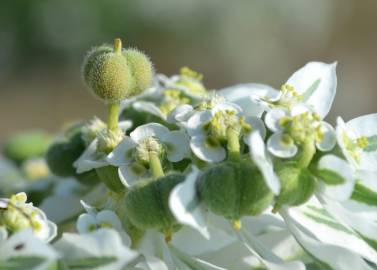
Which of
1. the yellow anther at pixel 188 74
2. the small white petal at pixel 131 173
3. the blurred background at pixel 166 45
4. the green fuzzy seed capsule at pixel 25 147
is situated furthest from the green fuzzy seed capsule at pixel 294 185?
the blurred background at pixel 166 45

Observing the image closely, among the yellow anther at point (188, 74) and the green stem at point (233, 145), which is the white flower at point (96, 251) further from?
the yellow anther at point (188, 74)

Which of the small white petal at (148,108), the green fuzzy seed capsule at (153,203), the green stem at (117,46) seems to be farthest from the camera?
the small white petal at (148,108)

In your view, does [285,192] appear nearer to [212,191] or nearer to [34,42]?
[212,191]

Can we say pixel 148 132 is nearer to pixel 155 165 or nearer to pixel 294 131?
pixel 155 165

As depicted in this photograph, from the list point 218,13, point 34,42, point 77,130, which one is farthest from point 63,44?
point 77,130

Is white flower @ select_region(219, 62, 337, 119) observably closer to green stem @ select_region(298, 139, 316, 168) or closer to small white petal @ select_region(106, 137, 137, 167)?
green stem @ select_region(298, 139, 316, 168)

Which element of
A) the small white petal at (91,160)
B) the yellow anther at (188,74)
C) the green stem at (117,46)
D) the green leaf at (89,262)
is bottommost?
the green leaf at (89,262)
